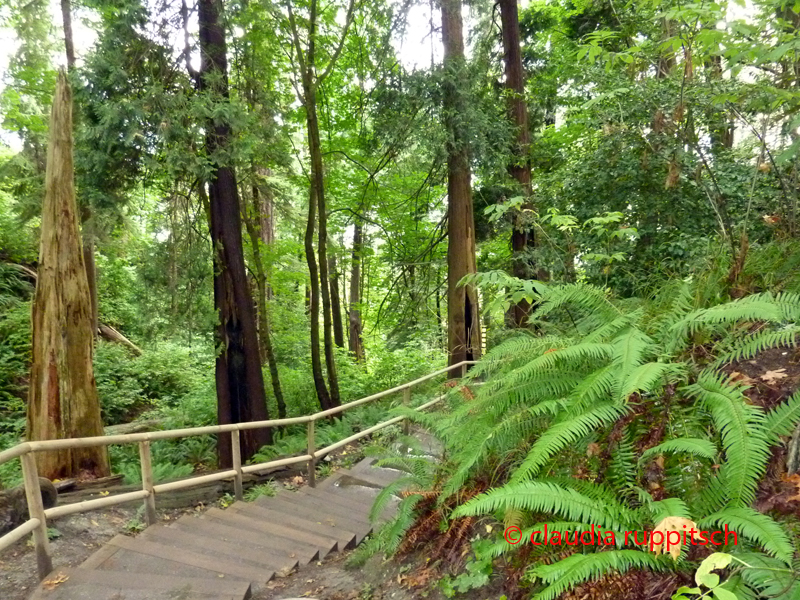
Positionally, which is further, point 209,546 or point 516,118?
point 516,118

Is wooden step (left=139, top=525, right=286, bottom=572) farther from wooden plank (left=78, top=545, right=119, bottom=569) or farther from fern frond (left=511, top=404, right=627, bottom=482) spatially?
fern frond (left=511, top=404, right=627, bottom=482)

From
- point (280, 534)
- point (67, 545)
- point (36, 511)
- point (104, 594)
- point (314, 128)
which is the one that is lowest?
point (280, 534)

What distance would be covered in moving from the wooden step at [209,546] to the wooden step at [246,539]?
4cm

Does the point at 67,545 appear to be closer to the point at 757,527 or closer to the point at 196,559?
the point at 196,559

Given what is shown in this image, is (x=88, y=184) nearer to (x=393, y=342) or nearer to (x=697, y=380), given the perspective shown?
(x=393, y=342)

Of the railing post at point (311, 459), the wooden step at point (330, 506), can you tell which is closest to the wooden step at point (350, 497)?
the wooden step at point (330, 506)

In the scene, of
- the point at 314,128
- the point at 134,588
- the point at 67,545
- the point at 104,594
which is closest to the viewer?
the point at 104,594

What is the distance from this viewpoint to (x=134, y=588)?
338 centimetres

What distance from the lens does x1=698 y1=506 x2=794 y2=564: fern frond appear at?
1965 mm

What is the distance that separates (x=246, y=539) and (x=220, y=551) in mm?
370

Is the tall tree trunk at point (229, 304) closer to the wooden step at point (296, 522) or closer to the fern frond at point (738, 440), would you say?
the wooden step at point (296, 522)

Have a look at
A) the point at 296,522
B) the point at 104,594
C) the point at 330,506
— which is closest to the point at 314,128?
the point at 330,506

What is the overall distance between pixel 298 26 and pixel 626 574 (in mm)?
11113

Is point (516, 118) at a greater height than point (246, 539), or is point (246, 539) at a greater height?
point (516, 118)
